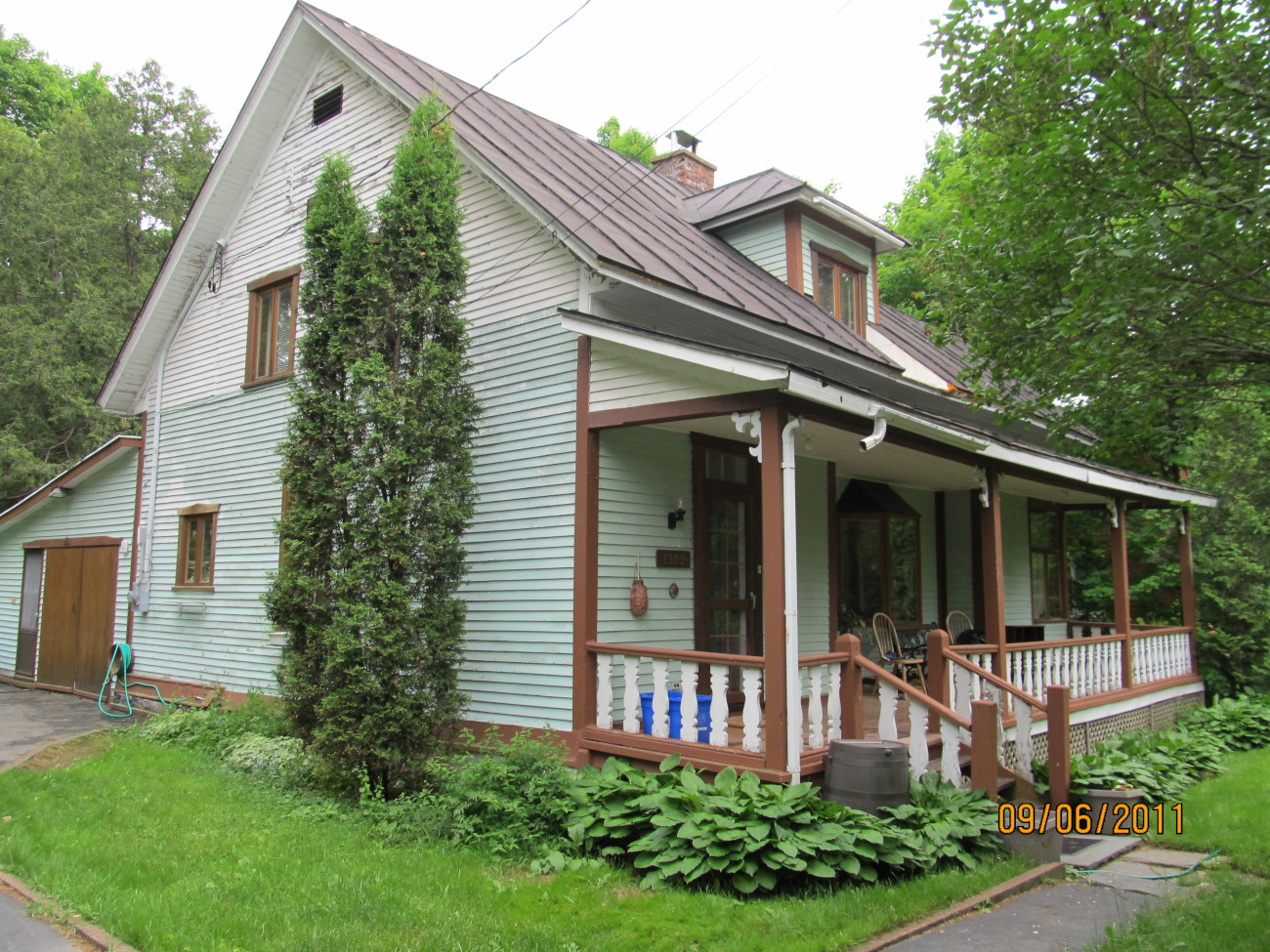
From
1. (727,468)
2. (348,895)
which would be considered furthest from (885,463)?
Result: (348,895)

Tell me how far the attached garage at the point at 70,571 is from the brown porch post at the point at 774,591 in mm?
11063

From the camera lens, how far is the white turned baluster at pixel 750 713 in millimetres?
6891

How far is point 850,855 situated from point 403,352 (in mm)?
5241

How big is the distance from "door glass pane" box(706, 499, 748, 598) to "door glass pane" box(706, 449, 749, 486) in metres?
0.23

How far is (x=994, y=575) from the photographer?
31.1ft

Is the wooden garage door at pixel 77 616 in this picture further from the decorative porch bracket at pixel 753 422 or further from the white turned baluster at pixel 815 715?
the white turned baluster at pixel 815 715

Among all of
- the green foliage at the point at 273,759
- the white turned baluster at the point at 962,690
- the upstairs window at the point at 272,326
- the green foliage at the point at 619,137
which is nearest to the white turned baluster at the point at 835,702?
the white turned baluster at the point at 962,690

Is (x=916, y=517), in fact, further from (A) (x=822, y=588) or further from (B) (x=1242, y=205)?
(B) (x=1242, y=205)

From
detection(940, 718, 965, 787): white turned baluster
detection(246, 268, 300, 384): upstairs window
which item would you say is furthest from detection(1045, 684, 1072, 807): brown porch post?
detection(246, 268, 300, 384): upstairs window

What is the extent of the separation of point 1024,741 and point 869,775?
1998 mm

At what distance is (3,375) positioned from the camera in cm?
2303

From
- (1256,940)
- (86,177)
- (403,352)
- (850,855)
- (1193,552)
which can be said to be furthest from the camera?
(86,177)

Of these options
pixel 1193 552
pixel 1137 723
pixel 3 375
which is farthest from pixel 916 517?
pixel 3 375

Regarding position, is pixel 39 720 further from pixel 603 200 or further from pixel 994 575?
pixel 994 575
